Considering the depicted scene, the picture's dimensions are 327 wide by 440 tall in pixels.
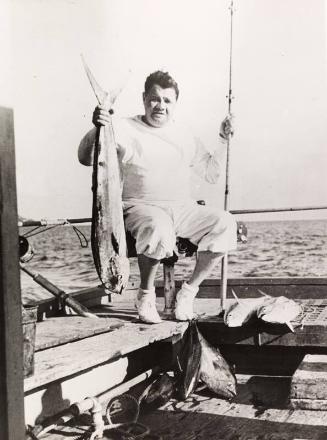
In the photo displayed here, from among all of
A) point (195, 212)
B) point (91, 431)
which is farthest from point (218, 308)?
point (91, 431)

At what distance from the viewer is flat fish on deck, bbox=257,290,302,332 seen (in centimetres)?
286

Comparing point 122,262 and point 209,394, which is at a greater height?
point 122,262

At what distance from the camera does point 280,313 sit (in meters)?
2.87

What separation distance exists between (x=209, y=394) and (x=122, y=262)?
83 centimetres

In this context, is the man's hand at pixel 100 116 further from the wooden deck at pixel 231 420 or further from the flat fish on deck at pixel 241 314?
the wooden deck at pixel 231 420

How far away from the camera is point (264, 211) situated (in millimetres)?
4055

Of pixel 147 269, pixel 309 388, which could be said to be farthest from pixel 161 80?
pixel 309 388

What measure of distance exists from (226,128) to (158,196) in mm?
783

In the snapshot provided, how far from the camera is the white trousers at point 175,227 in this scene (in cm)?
307

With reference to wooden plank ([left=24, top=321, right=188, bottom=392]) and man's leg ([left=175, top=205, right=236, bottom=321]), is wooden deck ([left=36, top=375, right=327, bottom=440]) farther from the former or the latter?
man's leg ([left=175, top=205, right=236, bottom=321])

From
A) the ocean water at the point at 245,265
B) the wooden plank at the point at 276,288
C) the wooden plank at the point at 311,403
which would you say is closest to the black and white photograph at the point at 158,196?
the wooden plank at the point at 311,403

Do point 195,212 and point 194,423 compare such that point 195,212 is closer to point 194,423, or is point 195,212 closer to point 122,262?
point 122,262

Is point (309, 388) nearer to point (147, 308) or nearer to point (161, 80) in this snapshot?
point (147, 308)

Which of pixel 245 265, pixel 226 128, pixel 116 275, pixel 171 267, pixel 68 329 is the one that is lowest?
pixel 245 265
